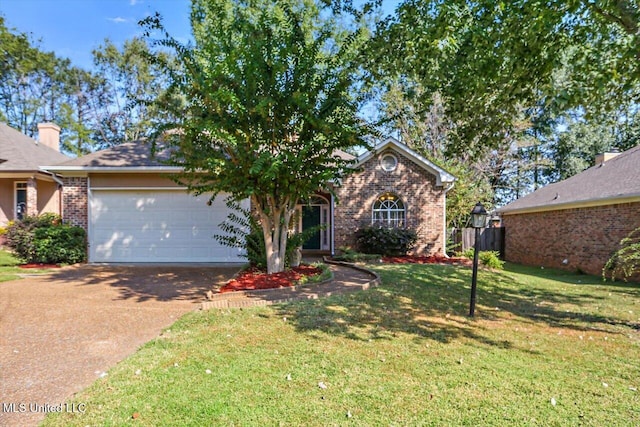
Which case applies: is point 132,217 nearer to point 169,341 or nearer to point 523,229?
point 169,341

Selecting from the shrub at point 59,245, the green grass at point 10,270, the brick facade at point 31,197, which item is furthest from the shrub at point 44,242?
the brick facade at point 31,197

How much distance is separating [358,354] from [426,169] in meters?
10.9

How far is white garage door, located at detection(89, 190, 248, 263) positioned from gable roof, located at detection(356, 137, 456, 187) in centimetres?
582

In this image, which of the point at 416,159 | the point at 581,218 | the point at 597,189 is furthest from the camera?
the point at 416,159

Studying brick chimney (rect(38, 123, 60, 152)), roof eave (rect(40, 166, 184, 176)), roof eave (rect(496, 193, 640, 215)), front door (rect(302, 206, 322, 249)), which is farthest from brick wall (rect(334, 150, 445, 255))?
brick chimney (rect(38, 123, 60, 152))

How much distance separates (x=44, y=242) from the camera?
34.0ft

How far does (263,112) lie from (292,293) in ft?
10.9

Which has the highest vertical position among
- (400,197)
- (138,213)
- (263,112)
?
(263,112)

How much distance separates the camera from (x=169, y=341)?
14.5 ft

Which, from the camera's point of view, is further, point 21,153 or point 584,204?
point 21,153

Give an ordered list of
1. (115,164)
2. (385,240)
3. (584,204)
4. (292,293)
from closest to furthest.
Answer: (292,293)
(115,164)
(584,204)
(385,240)

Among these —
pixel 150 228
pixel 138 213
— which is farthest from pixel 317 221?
pixel 138 213

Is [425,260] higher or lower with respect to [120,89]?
lower

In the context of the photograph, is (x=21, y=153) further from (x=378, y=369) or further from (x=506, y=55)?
(x=506, y=55)
